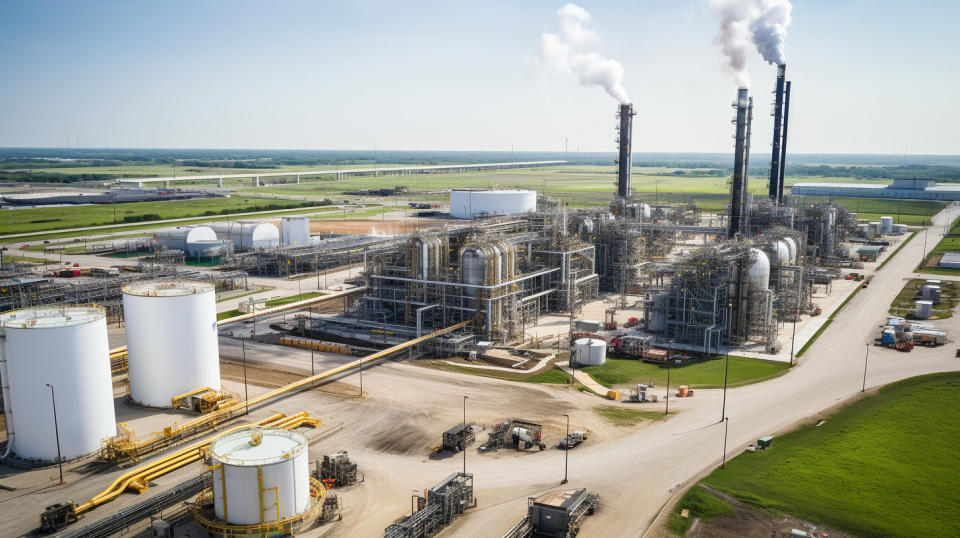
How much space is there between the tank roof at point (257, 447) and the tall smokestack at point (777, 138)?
93.4 m

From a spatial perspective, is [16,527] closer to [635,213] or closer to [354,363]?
[354,363]

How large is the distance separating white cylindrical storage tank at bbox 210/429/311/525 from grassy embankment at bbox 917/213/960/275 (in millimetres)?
98241

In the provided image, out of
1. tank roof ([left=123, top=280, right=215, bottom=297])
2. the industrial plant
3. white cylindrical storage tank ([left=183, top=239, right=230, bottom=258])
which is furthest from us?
white cylindrical storage tank ([left=183, top=239, right=230, bottom=258])

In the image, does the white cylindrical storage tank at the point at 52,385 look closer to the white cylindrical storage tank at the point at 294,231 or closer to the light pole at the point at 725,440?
the light pole at the point at 725,440

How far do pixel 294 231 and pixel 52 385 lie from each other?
2890 inches

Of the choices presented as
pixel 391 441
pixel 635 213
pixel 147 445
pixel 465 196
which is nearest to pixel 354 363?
pixel 391 441

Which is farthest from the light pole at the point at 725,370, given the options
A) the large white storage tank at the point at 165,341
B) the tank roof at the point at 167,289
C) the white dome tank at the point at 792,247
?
the tank roof at the point at 167,289

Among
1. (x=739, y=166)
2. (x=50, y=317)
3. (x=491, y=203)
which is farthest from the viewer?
(x=491, y=203)

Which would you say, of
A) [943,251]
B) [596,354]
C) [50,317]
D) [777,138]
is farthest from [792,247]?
[50,317]

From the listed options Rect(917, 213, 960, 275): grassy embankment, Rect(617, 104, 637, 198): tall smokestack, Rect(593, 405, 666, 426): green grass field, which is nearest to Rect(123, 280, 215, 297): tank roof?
Rect(593, 405, 666, 426): green grass field

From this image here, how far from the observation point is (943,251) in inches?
4567

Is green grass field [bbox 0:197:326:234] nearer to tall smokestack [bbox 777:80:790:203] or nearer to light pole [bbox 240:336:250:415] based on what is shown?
light pole [bbox 240:336:250:415]

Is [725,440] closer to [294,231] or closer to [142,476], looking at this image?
[142,476]

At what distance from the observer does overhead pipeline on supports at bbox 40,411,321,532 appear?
3051 centimetres
